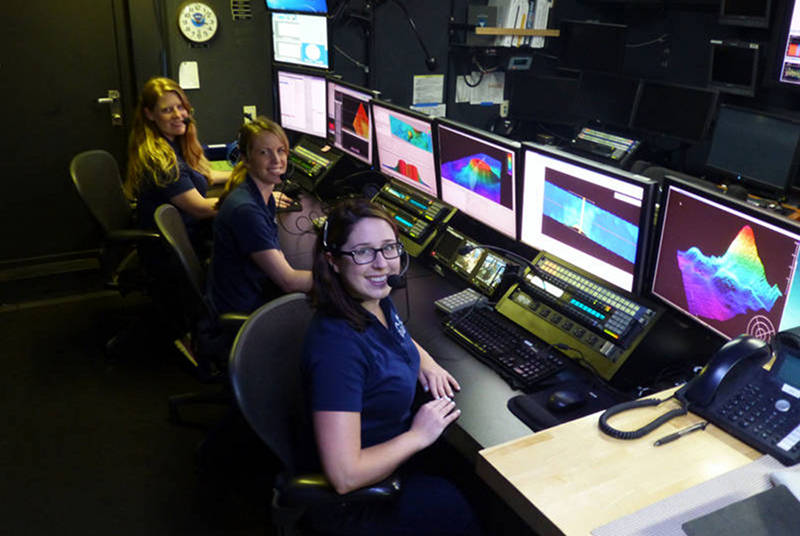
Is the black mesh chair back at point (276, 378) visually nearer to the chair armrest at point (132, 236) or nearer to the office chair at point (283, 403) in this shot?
the office chair at point (283, 403)

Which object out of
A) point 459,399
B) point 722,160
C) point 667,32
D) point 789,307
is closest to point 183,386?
point 459,399

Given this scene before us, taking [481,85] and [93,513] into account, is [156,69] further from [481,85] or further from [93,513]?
[93,513]

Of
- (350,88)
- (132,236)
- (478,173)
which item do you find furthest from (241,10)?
(478,173)

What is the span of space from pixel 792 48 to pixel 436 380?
328cm

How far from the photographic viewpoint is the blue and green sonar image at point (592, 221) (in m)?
1.88

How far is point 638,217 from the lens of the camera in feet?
5.97

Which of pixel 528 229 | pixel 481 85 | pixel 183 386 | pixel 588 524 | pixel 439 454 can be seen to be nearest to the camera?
pixel 588 524

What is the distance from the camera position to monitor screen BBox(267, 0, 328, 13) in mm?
3605

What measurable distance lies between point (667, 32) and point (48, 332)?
14.2 feet

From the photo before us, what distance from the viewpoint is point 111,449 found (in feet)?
8.49

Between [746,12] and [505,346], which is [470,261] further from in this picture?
[746,12]

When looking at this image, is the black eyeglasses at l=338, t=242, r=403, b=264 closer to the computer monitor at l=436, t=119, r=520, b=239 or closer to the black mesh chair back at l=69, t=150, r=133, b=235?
the computer monitor at l=436, t=119, r=520, b=239

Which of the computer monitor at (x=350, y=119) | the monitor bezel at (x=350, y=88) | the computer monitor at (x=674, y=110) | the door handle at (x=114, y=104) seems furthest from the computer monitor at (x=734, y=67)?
the door handle at (x=114, y=104)

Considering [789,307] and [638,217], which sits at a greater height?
[638,217]
